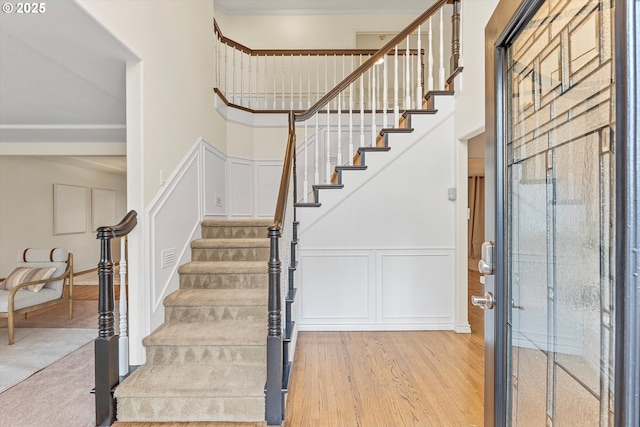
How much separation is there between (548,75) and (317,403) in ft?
6.77

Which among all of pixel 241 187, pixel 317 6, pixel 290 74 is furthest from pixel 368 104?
pixel 317 6

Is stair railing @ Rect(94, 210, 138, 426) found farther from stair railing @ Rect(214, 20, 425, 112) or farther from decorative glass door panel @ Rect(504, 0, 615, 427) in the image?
stair railing @ Rect(214, 20, 425, 112)

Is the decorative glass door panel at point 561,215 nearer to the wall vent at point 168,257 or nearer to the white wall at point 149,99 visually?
the white wall at point 149,99

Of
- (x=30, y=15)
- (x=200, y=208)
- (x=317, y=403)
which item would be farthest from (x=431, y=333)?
(x=30, y=15)

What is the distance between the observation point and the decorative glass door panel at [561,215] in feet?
2.39

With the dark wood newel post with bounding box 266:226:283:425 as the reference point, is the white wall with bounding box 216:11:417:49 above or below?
above

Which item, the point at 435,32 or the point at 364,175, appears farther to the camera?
the point at 435,32

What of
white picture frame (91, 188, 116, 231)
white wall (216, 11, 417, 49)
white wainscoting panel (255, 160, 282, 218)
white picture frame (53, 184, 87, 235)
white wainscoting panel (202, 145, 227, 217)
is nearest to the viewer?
white wainscoting panel (202, 145, 227, 217)

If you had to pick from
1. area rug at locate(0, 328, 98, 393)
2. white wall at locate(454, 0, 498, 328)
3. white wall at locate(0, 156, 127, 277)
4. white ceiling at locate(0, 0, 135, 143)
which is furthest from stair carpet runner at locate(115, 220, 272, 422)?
white wall at locate(0, 156, 127, 277)

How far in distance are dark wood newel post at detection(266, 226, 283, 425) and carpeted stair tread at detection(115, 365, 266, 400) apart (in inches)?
3.2

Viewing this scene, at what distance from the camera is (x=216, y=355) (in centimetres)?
216

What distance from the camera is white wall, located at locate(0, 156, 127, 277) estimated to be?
5258mm

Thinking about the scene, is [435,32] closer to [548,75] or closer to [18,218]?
[548,75]

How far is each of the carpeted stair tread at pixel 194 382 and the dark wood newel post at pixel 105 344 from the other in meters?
0.08
